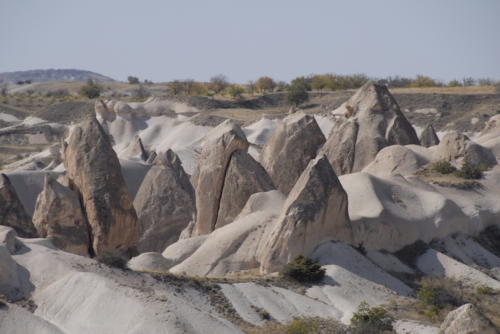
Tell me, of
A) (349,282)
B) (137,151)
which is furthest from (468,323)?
(137,151)

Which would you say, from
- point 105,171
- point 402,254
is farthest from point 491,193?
point 105,171

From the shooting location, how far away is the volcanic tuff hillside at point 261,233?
17.4 meters

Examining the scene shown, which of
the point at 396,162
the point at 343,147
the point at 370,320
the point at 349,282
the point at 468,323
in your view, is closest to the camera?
the point at 468,323

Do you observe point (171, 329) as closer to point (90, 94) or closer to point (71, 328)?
point (71, 328)

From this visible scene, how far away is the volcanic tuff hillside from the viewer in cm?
1741

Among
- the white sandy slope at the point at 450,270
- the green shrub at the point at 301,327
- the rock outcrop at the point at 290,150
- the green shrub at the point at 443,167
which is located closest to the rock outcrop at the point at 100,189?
the rock outcrop at the point at 290,150

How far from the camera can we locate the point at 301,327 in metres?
17.9

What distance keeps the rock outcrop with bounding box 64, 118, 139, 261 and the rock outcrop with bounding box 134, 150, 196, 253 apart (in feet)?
12.3

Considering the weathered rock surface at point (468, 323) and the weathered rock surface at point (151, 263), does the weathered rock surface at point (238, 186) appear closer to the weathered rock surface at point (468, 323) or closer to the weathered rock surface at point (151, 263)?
the weathered rock surface at point (151, 263)

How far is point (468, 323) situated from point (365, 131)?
18.7 m

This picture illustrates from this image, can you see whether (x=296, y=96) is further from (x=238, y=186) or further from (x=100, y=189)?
(x=100, y=189)

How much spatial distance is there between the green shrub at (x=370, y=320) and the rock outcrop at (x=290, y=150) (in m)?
12.8

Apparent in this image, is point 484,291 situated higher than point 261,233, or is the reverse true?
point 261,233

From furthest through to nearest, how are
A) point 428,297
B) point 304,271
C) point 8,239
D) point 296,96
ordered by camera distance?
point 296,96 < point 304,271 < point 428,297 < point 8,239
